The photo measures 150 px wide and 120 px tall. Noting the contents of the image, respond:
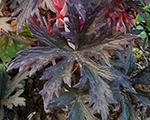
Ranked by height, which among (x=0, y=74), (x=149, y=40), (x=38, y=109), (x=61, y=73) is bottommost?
(x=149, y=40)

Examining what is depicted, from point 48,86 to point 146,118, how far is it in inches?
32.2

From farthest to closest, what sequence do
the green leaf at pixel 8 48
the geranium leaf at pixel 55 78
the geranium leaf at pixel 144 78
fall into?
the green leaf at pixel 8 48
the geranium leaf at pixel 144 78
the geranium leaf at pixel 55 78

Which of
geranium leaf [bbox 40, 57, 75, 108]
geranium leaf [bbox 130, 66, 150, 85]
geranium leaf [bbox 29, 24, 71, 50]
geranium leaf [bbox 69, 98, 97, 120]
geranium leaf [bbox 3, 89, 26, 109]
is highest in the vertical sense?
geranium leaf [bbox 29, 24, 71, 50]

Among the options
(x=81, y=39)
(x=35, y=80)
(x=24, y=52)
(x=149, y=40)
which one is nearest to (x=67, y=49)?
(x=81, y=39)

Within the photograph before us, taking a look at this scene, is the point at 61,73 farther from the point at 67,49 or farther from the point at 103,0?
the point at 103,0

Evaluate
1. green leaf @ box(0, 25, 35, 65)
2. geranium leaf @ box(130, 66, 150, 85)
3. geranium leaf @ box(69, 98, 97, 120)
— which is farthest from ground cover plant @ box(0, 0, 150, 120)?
green leaf @ box(0, 25, 35, 65)

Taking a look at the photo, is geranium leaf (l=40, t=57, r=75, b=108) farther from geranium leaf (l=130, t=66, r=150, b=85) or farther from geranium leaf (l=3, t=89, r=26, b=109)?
geranium leaf (l=130, t=66, r=150, b=85)

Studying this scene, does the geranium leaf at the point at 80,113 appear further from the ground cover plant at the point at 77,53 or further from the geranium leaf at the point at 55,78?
the geranium leaf at the point at 55,78

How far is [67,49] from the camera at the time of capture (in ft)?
2.68

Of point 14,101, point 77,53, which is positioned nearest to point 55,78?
point 77,53

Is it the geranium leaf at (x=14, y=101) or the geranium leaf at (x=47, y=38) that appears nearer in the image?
the geranium leaf at (x=47, y=38)

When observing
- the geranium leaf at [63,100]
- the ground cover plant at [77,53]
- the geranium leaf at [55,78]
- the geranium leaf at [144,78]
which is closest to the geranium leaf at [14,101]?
the ground cover plant at [77,53]

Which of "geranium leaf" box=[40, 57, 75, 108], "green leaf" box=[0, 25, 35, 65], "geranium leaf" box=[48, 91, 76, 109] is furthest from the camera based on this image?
"green leaf" box=[0, 25, 35, 65]

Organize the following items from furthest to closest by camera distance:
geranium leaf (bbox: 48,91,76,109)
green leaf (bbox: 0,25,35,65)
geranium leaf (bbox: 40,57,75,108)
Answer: green leaf (bbox: 0,25,35,65) < geranium leaf (bbox: 48,91,76,109) < geranium leaf (bbox: 40,57,75,108)
